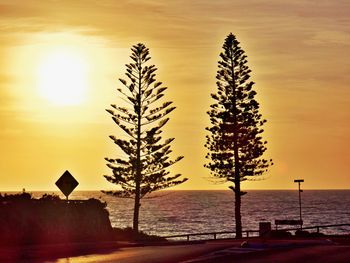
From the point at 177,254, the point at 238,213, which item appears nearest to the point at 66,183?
the point at 177,254

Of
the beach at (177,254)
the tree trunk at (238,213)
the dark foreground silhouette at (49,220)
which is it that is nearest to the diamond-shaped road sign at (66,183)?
the dark foreground silhouette at (49,220)

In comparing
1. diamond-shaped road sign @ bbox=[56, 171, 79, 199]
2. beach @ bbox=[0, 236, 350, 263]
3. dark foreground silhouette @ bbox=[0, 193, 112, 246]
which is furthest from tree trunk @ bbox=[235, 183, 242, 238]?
diamond-shaped road sign @ bbox=[56, 171, 79, 199]

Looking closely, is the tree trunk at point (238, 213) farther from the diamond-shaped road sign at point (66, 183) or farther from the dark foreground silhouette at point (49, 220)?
the diamond-shaped road sign at point (66, 183)

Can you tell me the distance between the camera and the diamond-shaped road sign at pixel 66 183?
96.1ft

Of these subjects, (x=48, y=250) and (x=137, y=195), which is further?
(x=137, y=195)

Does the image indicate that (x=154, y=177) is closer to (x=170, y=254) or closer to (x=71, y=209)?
(x=71, y=209)

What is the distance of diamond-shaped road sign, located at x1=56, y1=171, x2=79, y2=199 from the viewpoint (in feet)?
96.1

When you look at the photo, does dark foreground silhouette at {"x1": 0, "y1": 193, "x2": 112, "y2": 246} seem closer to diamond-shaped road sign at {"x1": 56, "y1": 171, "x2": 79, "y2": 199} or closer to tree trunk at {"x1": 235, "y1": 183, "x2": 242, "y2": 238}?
diamond-shaped road sign at {"x1": 56, "y1": 171, "x2": 79, "y2": 199}

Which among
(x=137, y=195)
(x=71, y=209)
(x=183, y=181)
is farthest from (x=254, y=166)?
(x=71, y=209)

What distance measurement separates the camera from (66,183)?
2944 cm

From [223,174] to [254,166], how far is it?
2.75 metres

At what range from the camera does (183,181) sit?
2308 inches

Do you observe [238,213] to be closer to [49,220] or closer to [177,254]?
[49,220]

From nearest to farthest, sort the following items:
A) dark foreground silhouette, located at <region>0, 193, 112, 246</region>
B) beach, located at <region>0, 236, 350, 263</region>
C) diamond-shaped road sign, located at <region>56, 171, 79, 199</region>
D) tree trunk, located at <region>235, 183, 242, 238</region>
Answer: beach, located at <region>0, 236, 350, 263</region>, dark foreground silhouette, located at <region>0, 193, 112, 246</region>, diamond-shaped road sign, located at <region>56, 171, 79, 199</region>, tree trunk, located at <region>235, 183, 242, 238</region>
